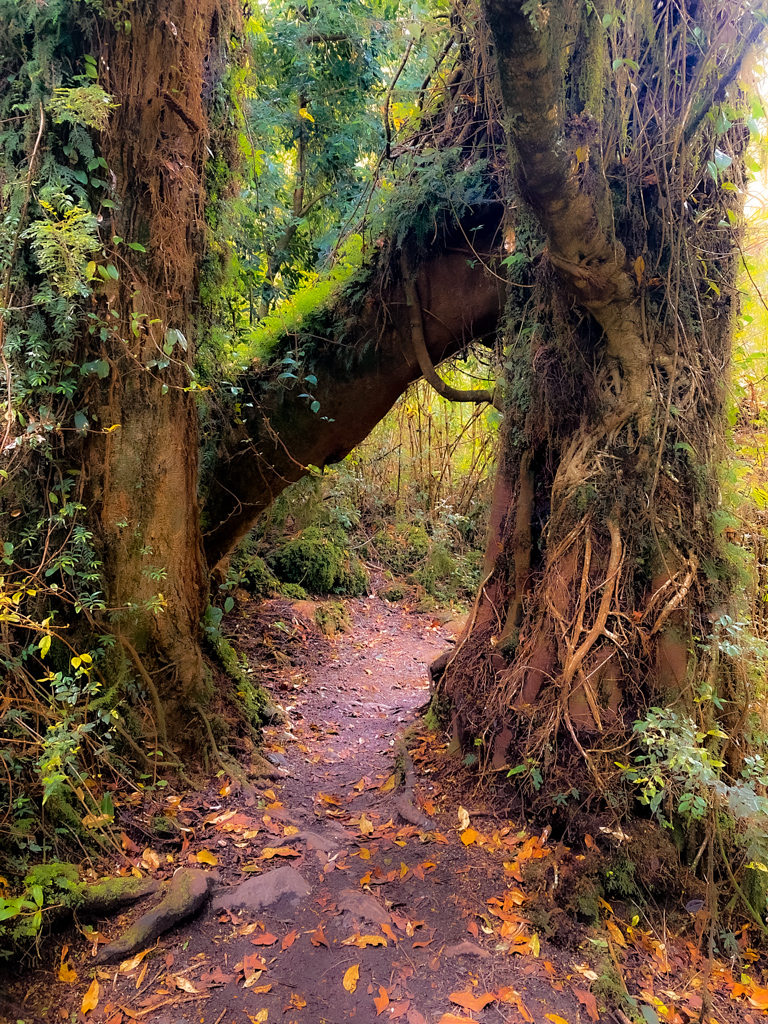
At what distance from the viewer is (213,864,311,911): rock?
2.65 meters

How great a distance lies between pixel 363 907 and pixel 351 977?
357 millimetres

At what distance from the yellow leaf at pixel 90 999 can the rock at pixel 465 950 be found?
1.34 m

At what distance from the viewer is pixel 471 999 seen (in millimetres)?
2230

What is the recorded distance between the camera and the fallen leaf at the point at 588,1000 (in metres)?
2.22

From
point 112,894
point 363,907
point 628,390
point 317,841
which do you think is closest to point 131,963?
point 112,894

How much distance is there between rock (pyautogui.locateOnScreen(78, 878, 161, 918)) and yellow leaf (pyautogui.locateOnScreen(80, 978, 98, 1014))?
29cm

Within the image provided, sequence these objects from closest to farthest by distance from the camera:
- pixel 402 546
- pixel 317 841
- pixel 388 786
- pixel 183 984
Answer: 1. pixel 183 984
2. pixel 317 841
3. pixel 388 786
4. pixel 402 546

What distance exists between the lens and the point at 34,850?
2473 millimetres

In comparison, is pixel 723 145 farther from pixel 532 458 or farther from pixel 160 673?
pixel 160 673

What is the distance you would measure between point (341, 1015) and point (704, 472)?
2.98m

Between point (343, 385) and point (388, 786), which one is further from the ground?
point (343, 385)

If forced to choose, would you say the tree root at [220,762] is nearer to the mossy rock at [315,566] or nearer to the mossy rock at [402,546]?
the mossy rock at [315,566]

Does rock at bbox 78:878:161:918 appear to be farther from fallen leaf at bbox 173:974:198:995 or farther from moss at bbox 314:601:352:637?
moss at bbox 314:601:352:637

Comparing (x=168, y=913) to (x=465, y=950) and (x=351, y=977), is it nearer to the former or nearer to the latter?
(x=351, y=977)
